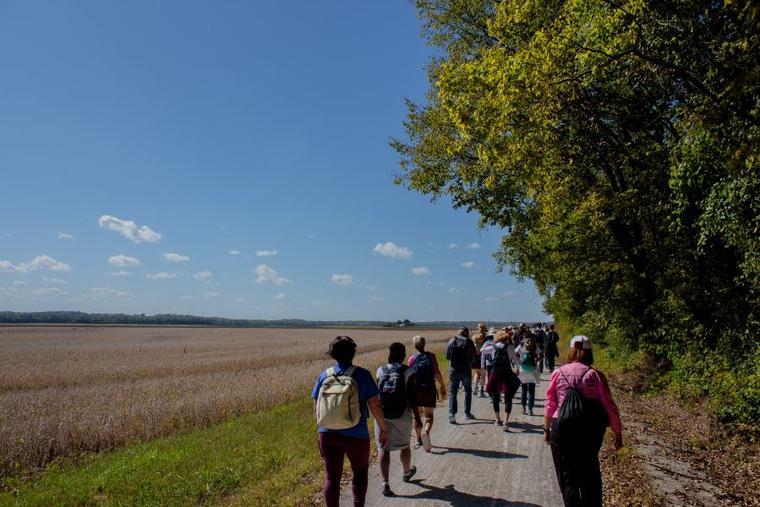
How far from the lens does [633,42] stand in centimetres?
A: 730

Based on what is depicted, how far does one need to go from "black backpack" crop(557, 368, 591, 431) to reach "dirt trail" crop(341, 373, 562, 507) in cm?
158

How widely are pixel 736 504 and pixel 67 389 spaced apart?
69.5 ft

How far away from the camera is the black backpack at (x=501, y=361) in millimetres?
9805

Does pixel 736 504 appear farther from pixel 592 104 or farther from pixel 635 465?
pixel 592 104

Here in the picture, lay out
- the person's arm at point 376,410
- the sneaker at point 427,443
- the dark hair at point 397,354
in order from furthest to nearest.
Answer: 1. the sneaker at point 427,443
2. the dark hair at point 397,354
3. the person's arm at point 376,410

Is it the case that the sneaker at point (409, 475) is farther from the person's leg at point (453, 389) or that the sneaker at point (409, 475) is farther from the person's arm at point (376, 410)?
the person's leg at point (453, 389)

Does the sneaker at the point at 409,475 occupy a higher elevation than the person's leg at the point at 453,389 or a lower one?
lower

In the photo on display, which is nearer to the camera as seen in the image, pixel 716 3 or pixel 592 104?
pixel 716 3

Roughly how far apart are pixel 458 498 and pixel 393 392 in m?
1.55

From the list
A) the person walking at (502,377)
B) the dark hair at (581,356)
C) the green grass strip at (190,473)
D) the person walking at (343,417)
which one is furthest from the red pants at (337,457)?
the person walking at (502,377)

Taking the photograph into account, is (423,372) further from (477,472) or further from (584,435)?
(584,435)

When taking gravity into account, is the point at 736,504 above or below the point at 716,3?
below

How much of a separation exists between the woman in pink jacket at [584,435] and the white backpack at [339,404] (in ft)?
7.24

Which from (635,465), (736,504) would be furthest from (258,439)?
(736,504)
